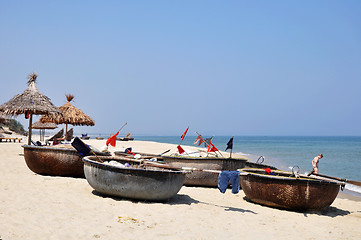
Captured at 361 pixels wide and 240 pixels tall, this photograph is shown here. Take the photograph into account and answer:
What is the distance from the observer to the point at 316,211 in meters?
8.36

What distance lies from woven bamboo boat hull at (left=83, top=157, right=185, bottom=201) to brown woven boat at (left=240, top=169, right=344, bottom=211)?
93.9 inches

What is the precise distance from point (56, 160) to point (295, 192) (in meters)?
6.50

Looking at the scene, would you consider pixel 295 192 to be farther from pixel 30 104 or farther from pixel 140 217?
pixel 30 104

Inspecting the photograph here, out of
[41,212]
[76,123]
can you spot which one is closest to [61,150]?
[41,212]

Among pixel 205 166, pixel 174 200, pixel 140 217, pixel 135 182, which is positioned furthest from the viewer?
pixel 205 166

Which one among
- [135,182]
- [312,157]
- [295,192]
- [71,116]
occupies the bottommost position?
[312,157]

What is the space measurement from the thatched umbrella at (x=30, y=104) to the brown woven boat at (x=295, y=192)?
34.9ft

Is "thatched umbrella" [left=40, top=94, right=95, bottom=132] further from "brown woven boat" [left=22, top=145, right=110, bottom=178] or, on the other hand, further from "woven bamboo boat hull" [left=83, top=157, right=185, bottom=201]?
"woven bamboo boat hull" [left=83, top=157, right=185, bottom=201]

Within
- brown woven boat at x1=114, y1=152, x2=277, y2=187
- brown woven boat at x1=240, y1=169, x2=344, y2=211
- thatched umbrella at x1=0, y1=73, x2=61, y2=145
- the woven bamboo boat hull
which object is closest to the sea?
brown woven boat at x1=240, y1=169, x2=344, y2=211

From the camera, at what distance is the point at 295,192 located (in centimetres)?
803

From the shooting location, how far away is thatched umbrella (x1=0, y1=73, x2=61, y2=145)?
1481cm

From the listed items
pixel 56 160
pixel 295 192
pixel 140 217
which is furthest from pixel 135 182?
pixel 295 192

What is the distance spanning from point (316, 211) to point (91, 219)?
18.4 feet

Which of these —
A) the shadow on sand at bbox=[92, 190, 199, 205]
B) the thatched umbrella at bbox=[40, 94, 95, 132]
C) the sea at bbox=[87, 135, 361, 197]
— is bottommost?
the sea at bbox=[87, 135, 361, 197]
